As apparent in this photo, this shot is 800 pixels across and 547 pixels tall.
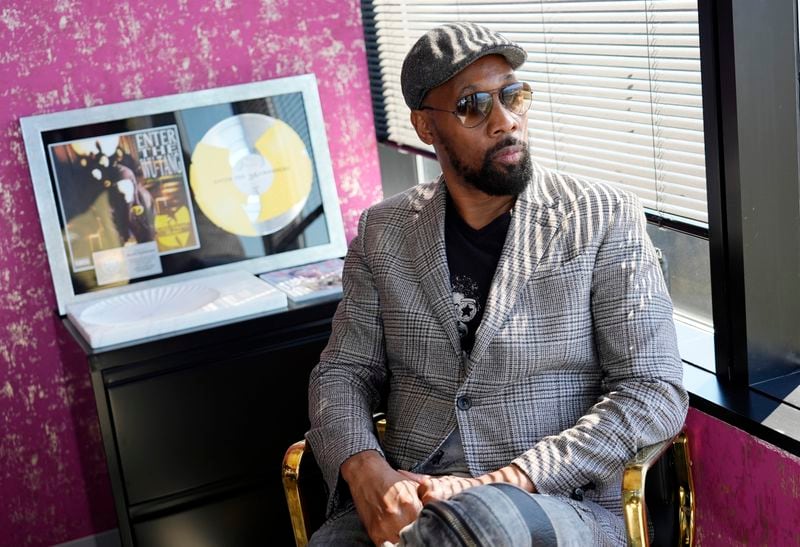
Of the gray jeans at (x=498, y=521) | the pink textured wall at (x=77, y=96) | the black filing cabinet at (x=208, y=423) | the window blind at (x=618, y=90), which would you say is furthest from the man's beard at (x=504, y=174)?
the pink textured wall at (x=77, y=96)

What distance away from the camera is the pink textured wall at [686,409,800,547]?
1.86m

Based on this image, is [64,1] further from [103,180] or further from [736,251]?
[736,251]

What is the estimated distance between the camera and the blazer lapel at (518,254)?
78.0 inches

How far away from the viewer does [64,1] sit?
291 centimetres

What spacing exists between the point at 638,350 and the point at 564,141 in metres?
0.85

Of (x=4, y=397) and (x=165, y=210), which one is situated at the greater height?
(x=165, y=210)

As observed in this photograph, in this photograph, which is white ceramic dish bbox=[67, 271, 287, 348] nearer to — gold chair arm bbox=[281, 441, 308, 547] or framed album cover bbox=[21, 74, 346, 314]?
framed album cover bbox=[21, 74, 346, 314]

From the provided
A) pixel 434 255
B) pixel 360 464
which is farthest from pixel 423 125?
pixel 360 464

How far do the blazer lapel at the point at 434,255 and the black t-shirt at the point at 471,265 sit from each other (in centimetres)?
2

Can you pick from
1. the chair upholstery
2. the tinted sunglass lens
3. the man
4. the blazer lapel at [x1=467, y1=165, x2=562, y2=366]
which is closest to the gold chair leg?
the chair upholstery

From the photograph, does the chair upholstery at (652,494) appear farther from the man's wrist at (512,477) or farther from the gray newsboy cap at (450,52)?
the gray newsboy cap at (450,52)

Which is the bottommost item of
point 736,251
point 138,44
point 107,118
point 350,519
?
point 350,519

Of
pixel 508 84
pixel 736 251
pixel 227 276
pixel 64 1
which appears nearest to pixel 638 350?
pixel 736 251

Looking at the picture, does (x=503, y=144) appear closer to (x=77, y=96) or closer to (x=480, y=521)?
(x=480, y=521)
